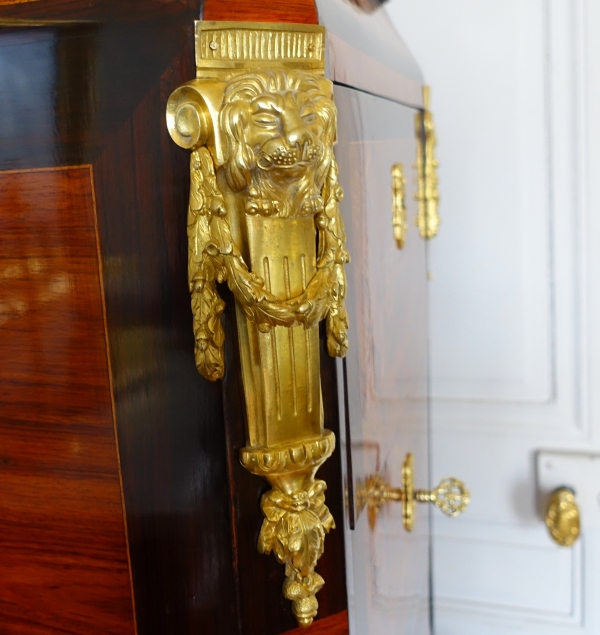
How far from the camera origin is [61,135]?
44cm

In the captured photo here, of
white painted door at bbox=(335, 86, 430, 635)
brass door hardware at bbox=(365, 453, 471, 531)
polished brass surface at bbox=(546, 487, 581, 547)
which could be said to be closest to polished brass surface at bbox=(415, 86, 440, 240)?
white painted door at bbox=(335, 86, 430, 635)

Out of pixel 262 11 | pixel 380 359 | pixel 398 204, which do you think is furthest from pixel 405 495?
pixel 262 11

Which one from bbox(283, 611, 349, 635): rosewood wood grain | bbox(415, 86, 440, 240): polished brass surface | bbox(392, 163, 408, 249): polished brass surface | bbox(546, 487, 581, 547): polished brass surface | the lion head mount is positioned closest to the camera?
the lion head mount

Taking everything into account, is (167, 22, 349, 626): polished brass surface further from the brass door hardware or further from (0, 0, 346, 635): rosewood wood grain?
the brass door hardware

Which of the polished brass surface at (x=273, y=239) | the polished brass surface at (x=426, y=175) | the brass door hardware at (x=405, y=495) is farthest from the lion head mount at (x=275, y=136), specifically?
the polished brass surface at (x=426, y=175)

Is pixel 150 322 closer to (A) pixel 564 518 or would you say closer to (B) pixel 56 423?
(B) pixel 56 423

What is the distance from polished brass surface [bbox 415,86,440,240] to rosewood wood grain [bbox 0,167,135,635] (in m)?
0.48

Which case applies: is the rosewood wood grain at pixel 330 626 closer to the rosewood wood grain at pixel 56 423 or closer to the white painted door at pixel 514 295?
the rosewood wood grain at pixel 56 423

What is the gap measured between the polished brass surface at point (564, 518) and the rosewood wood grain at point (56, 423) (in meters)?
0.67

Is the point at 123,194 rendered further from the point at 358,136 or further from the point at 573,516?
the point at 573,516

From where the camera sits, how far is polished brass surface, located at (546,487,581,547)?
0.96m

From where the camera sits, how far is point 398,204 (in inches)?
28.0

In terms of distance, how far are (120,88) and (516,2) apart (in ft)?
2.19

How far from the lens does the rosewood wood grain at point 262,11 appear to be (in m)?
0.41
